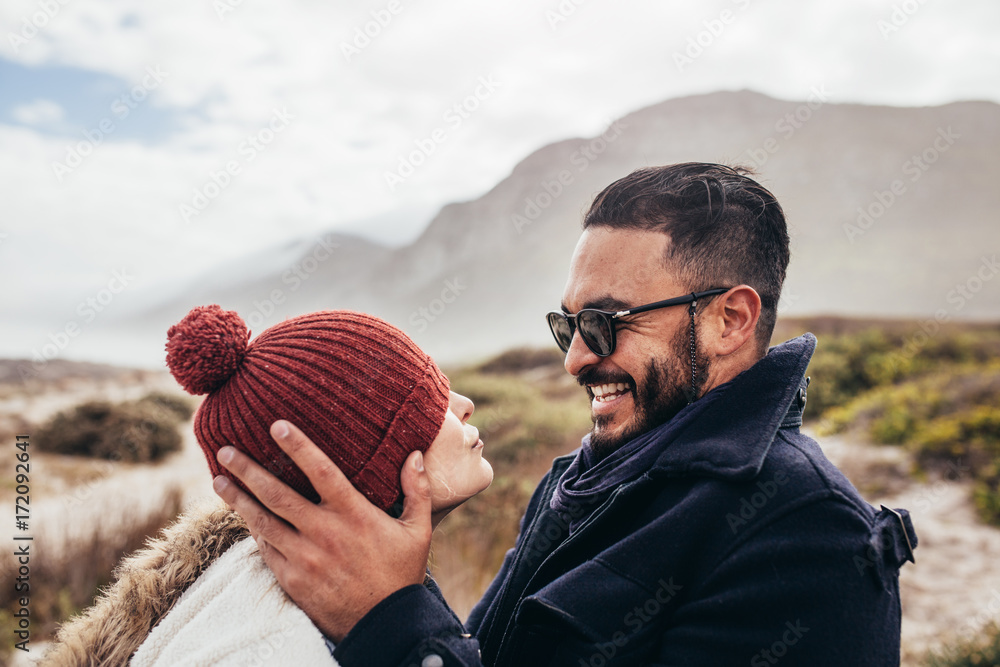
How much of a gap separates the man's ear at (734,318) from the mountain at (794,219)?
2905 centimetres

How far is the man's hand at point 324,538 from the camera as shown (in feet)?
5.08

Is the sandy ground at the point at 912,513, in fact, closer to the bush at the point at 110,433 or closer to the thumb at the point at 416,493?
the bush at the point at 110,433

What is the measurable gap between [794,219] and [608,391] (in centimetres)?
3953

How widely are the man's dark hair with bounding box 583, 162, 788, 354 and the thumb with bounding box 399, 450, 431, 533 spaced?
3.67ft

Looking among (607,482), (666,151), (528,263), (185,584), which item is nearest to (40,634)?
(185,584)

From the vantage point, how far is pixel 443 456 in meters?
1.96

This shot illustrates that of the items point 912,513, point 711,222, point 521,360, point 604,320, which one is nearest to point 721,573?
point 604,320

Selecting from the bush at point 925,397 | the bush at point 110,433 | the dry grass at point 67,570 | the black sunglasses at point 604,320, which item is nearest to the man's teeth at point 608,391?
the black sunglasses at point 604,320

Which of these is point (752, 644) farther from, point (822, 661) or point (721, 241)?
point (721, 241)

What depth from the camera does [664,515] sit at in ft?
5.11

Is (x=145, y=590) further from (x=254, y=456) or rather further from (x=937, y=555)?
(x=937, y=555)

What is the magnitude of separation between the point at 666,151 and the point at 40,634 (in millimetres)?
102448

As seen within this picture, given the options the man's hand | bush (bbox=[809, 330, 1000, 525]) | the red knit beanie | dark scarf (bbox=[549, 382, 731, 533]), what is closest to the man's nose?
dark scarf (bbox=[549, 382, 731, 533])

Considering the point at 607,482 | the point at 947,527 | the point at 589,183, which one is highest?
the point at 607,482
